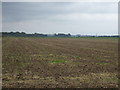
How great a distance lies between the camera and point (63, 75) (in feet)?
39.4

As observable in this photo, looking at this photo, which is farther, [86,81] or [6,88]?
[86,81]

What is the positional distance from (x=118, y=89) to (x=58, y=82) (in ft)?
8.58

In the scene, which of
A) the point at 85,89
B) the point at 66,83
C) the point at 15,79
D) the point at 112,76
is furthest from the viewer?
the point at 112,76

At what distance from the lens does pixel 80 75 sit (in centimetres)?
1205

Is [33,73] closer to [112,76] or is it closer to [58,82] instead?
[58,82]

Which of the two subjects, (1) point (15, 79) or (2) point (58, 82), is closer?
(2) point (58, 82)

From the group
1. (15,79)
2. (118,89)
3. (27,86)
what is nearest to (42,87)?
(27,86)

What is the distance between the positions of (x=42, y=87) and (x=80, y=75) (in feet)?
10.5

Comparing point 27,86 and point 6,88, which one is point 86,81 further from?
point 6,88

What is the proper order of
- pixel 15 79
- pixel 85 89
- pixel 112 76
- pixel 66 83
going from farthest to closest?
pixel 112 76 → pixel 15 79 → pixel 66 83 → pixel 85 89

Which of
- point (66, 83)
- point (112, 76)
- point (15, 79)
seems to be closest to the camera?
point (66, 83)

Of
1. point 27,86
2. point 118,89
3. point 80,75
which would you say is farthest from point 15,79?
point 118,89

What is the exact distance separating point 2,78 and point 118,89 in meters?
5.49

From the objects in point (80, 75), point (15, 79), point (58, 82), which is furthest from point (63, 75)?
point (15, 79)
